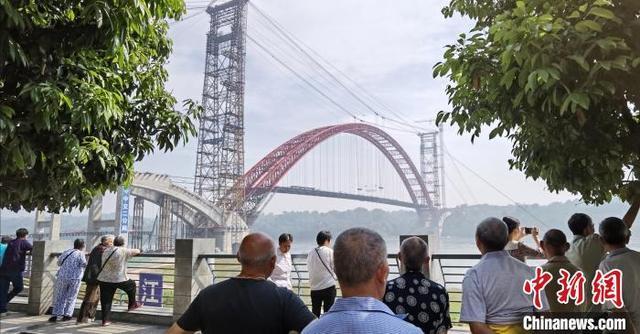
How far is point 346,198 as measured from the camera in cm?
4766

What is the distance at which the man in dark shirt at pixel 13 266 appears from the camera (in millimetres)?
7473

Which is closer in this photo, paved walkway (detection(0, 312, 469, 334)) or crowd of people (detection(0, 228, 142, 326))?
paved walkway (detection(0, 312, 469, 334))

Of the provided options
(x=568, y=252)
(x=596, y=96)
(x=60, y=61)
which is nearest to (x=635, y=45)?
(x=596, y=96)

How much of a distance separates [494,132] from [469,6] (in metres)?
1.69

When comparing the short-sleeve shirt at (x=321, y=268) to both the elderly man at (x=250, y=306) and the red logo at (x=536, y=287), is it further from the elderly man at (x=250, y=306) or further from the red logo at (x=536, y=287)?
the elderly man at (x=250, y=306)

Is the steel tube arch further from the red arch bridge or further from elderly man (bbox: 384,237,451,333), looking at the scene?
elderly man (bbox: 384,237,451,333)

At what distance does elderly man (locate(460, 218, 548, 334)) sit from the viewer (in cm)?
263

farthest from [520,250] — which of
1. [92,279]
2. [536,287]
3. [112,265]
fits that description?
[92,279]

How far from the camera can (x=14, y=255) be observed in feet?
24.6

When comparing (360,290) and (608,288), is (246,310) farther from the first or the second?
(608,288)

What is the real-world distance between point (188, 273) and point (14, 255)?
3098mm

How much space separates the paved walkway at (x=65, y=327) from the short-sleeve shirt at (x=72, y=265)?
0.75 meters

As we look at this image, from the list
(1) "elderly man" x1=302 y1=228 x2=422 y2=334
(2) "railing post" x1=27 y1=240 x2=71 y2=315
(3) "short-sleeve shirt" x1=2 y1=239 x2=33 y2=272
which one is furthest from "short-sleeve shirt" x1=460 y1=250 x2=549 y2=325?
(2) "railing post" x1=27 y1=240 x2=71 y2=315

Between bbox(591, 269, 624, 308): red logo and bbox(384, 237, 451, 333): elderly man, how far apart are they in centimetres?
145
